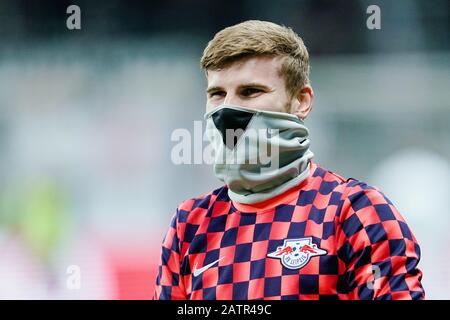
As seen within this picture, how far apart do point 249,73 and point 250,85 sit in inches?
0.9

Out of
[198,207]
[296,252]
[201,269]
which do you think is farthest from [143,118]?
[296,252]

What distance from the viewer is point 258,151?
1427 millimetres

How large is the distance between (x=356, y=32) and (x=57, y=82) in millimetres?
1454

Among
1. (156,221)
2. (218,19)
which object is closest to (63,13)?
(218,19)

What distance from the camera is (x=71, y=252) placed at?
3.24 m

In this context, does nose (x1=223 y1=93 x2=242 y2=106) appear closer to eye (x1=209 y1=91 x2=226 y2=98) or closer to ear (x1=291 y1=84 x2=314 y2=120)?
eye (x1=209 y1=91 x2=226 y2=98)

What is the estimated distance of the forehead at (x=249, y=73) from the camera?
4.62 ft

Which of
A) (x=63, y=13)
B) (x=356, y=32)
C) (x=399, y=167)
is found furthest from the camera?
(x=63, y=13)

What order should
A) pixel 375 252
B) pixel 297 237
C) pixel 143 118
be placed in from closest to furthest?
pixel 375 252
pixel 297 237
pixel 143 118

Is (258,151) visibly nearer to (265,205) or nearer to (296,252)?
(265,205)

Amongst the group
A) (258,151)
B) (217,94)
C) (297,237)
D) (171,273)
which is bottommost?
(171,273)

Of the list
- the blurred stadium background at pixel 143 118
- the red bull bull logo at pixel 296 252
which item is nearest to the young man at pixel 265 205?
the red bull bull logo at pixel 296 252

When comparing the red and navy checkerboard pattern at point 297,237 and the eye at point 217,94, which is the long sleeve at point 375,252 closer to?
the red and navy checkerboard pattern at point 297,237
